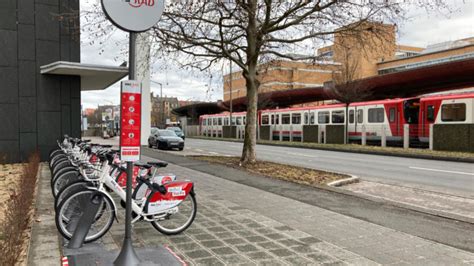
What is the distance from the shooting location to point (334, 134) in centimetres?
3067

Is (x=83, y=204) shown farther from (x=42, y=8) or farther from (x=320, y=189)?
(x=42, y=8)

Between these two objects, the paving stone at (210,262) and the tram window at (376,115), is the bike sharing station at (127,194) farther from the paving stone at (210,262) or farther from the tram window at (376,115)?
the tram window at (376,115)

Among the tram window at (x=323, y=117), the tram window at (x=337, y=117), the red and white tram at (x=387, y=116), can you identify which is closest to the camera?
the red and white tram at (x=387, y=116)

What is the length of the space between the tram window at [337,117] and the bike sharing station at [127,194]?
27248 millimetres

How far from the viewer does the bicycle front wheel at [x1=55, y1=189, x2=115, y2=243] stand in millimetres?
4727

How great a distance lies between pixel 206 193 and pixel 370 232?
3.89 meters

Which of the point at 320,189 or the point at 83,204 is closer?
the point at 83,204

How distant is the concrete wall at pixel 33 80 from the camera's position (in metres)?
13.6

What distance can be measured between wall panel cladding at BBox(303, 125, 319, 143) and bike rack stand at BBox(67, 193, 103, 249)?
29.5 m

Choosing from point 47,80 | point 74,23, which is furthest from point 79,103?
point 74,23

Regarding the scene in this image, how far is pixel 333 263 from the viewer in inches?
167

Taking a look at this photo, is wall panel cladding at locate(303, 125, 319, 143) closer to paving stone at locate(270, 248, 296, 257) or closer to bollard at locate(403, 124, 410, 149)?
bollard at locate(403, 124, 410, 149)

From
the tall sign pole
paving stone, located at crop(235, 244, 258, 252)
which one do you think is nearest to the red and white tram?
paving stone, located at crop(235, 244, 258, 252)

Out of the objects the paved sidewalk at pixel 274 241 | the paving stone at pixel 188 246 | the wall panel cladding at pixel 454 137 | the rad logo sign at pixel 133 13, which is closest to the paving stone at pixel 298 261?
the paved sidewalk at pixel 274 241
